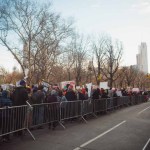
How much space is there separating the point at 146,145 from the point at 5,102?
16.3 feet

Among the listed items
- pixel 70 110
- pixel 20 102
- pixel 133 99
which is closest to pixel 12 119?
pixel 20 102

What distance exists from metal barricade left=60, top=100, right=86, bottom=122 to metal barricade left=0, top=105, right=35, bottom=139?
319 cm

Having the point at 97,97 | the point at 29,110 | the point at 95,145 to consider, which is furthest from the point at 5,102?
the point at 97,97

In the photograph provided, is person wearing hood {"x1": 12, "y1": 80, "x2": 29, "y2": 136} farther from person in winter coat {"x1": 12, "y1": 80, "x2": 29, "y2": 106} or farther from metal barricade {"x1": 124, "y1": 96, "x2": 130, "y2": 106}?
metal barricade {"x1": 124, "y1": 96, "x2": 130, "y2": 106}

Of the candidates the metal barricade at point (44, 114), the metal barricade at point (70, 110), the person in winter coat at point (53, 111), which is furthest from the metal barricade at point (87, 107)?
the metal barricade at point (44, 114)

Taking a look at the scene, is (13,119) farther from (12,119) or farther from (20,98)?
(20,98)

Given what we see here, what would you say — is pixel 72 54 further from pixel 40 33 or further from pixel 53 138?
pixel 53 138

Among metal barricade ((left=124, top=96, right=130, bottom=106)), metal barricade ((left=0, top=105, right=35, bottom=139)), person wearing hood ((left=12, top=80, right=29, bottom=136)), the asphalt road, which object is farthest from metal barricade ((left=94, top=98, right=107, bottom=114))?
metal barricade ((left=124, top=96, right=130, bottom=106))

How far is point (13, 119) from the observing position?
945cm

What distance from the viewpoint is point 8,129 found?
363 inches

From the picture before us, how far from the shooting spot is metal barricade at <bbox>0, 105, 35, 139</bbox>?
8.90m

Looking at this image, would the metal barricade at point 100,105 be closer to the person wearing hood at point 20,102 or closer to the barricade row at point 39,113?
the barricade row at point 39,113

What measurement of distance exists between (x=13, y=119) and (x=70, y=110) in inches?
200

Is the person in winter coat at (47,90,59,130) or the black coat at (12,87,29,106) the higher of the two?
the black coat at (12,87,29,106)
